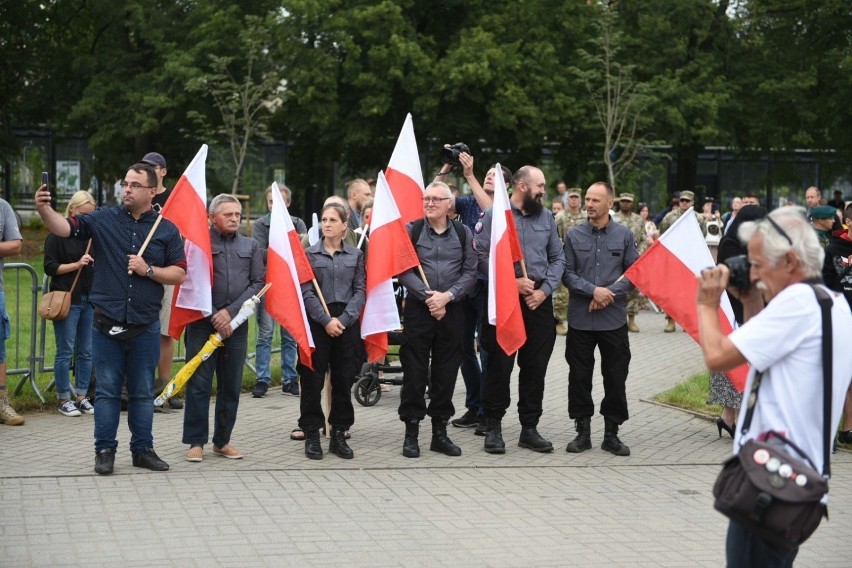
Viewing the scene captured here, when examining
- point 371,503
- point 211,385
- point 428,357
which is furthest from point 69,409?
point 371,503

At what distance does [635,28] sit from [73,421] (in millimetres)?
30411

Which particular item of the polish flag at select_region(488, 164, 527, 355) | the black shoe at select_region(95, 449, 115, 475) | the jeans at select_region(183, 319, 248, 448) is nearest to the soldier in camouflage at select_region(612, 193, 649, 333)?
the polish flag at select_region(488, 164, 527, 355)

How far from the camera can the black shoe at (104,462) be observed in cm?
817

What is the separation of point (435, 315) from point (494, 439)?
1128 mm

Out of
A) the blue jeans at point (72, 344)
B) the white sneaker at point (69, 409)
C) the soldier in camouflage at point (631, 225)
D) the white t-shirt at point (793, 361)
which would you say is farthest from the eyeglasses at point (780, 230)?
the soldier in camouflage at point (631, 225)

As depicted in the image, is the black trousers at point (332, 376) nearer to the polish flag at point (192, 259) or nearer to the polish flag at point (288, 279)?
the polish flag at point (288, 279)

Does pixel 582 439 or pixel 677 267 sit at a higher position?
pixel 677 267

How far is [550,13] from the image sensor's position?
36500mm

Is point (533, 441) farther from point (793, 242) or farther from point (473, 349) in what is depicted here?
point (793, 242)

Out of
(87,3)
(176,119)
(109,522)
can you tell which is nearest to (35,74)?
(87,3)

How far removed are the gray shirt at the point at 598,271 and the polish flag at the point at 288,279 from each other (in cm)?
206

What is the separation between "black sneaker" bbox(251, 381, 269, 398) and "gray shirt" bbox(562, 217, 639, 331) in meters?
3.67

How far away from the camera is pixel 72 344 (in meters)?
10.6

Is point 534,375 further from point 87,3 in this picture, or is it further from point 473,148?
point 87,3
